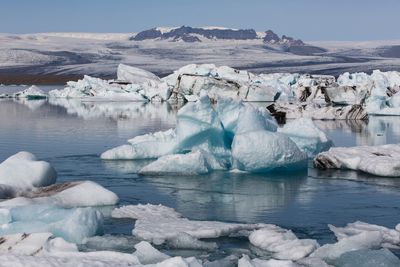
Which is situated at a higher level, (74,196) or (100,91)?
(74,196)

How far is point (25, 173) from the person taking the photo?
6766mm

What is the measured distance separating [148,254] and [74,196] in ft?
6.57

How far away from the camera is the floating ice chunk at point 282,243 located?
460 centimetres

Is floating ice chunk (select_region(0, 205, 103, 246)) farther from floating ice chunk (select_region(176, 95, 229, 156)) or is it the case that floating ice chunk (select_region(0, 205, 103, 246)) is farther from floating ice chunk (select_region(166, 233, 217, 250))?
floating ice chunk (select_region(176, 95, 229, 156))

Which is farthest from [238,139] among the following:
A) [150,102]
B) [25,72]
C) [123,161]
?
[25,72]

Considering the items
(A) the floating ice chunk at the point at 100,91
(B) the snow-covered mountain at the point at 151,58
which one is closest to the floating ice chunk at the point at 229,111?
(A) the floating ice chunk at the point at 100,91

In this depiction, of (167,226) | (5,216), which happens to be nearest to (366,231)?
(167,226)

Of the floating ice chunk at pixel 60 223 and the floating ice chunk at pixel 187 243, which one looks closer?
the floating ice chunk at pixel 187 243

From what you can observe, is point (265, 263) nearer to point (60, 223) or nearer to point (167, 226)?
point (167, 226)

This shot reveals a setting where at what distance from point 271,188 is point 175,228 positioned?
7.60 feet

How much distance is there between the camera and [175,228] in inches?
205

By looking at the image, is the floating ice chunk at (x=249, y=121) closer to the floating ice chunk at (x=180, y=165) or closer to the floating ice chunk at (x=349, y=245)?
the floating ice chunk at (x=180, y=165)

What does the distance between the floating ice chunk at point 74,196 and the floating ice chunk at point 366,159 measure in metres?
3.18

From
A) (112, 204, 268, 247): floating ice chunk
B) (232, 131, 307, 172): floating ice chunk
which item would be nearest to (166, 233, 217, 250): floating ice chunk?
(112, 204, 268, 247): floating ice chunk
